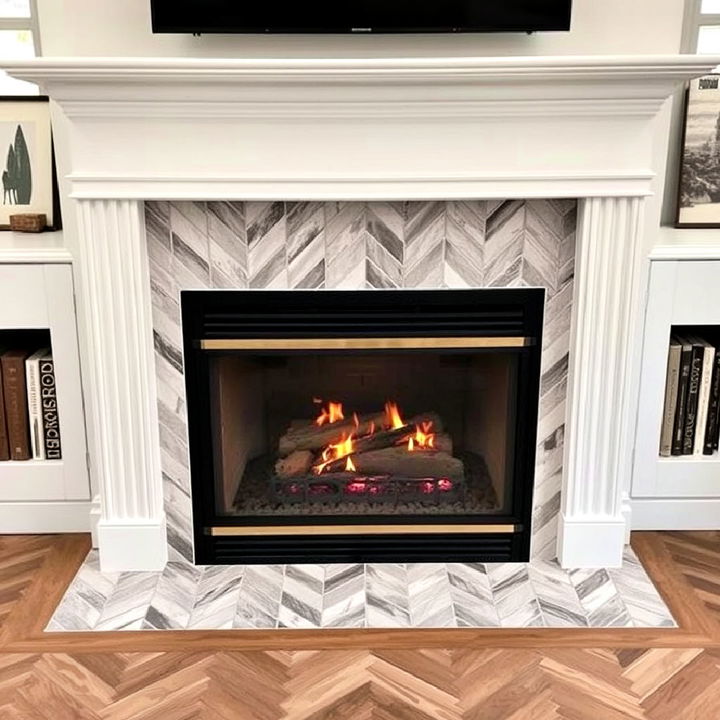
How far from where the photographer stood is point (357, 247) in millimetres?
2254

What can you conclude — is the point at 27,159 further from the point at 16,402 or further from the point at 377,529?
the point at 377,529

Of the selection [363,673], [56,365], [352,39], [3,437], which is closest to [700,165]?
[352,39]

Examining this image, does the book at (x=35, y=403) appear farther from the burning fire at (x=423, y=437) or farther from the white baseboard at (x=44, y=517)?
the burning fire at (x=423, y=437)

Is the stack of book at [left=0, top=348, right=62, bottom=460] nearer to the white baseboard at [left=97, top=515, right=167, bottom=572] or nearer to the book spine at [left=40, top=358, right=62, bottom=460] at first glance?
the book spine at [left=40, top=358, right=62, bottom=460]

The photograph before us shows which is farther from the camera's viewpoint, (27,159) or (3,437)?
(27,159)

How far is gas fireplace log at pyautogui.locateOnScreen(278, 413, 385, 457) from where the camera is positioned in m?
2.55

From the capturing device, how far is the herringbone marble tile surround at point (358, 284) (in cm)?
222

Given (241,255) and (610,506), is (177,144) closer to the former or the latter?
(241,255)

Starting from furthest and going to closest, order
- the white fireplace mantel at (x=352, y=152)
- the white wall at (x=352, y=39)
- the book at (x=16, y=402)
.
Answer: the book at (x=16, y=402)
the white wall at (x=352, y=39)
the white fireplace mantel at (x=352, y=152)

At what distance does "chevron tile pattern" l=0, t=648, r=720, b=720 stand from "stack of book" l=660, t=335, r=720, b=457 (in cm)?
69

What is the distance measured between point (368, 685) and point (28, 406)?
1.30 m

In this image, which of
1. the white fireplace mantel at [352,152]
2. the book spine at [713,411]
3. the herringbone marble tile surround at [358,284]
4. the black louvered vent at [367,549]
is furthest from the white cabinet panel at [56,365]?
the book spine at [713,411]

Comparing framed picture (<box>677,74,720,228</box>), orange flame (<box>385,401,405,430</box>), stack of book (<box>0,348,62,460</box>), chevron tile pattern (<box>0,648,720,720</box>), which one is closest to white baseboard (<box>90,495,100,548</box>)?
stack of book (<box>0,348,62,460</box>)

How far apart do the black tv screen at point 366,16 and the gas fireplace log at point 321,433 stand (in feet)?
3.52
